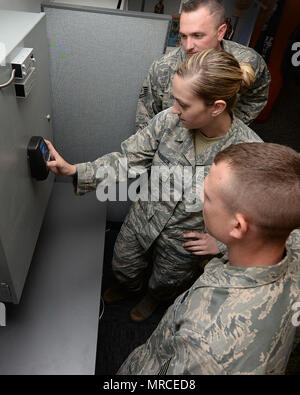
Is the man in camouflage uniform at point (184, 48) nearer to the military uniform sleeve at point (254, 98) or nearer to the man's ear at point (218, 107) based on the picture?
the military uniform sleeve at point (254, 98)

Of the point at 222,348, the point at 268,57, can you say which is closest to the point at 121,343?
the point at 222,348

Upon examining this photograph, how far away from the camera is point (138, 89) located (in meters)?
1.30

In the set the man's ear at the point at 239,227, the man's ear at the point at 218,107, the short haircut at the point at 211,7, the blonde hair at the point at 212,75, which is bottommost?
the man's ear at the point at 239,227

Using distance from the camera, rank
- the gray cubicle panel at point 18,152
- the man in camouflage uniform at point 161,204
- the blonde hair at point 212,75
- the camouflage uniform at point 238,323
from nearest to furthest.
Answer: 1. the camouflage uniform at point 238,323
2. the gray cubicle panel at point 18,152
3. the blonde hair at point 212,75
4. the man in camouflage uniform at point 161,204

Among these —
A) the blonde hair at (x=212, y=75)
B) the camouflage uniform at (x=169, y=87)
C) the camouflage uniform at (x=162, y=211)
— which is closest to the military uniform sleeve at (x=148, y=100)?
the camouflage uniform at (x=169, y=87)

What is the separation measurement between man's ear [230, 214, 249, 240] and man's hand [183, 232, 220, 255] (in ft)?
1.64

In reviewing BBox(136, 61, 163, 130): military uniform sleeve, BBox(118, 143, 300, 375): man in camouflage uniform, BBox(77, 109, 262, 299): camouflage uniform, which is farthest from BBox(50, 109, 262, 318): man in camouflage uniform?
BBox(118, 143, 300, 375): man in camouflage uniform

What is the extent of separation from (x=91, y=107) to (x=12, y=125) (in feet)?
2.11

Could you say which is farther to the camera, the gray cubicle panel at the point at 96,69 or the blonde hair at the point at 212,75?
the gray cubicle panel at the point at 96,69

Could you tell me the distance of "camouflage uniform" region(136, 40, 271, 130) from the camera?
125 centimetres

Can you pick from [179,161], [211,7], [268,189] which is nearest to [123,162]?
[179,161]

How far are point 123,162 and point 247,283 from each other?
611 millimetres

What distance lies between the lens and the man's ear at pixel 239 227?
1.96 ft

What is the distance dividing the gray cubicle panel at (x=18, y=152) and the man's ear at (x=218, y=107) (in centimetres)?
51
